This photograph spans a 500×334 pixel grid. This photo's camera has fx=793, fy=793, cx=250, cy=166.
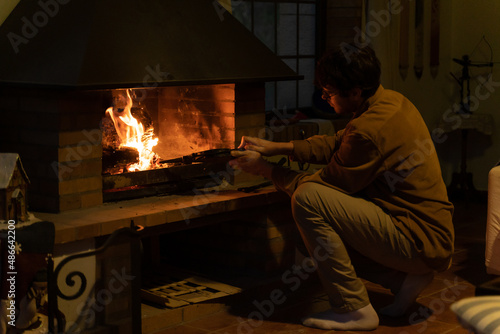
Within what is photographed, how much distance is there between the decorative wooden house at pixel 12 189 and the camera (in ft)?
8.65

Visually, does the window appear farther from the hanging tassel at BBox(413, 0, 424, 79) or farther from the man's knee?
the man's knee

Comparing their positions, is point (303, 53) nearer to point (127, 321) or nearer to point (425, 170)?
point (425, 170)

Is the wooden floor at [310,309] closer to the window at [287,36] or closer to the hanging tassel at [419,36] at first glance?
the window at [287,36]

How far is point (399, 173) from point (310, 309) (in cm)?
71

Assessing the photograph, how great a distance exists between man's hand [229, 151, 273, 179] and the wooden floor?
56 centimetres

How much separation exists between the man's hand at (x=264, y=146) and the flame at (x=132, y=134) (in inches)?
17.0

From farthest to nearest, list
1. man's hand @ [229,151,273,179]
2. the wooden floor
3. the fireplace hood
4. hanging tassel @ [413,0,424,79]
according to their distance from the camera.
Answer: hanging tassel @ [413,0,424,79] → man's hand @ [229,151,273,179] → the wooden floor → the fireplace hood

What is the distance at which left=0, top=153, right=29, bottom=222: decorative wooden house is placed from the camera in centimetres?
264

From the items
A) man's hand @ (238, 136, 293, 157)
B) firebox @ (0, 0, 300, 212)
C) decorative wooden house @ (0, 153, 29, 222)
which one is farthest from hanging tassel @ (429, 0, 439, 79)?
decorative wooden house @ (0, 153, 29, 222)

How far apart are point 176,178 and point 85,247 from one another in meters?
0.67

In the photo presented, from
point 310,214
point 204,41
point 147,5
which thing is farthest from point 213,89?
point 310,214

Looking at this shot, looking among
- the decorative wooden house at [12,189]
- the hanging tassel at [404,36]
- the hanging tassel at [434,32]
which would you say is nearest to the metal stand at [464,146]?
the hanging tassel at [434,32]

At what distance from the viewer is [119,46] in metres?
3.07

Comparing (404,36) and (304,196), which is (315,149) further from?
(404,36)
